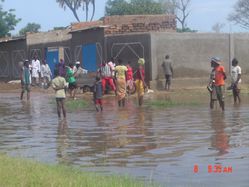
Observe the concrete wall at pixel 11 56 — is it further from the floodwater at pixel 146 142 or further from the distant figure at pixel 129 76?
the floodwater at pixel 146 142

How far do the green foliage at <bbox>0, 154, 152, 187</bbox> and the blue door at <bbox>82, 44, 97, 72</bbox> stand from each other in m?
20.8

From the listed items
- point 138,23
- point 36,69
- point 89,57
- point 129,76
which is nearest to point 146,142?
point 129,76

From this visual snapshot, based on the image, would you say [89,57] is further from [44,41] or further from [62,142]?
[62,142]

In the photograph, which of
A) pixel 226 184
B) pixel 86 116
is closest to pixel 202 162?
pixel 226 184

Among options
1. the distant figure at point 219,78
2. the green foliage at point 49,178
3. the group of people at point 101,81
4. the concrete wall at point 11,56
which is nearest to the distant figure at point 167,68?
the group of people at point 101,81

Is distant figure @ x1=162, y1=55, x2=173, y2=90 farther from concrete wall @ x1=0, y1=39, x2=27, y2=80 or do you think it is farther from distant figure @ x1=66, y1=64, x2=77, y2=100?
concrete wall @ x1=0, y1=39, x2=27, y2=80

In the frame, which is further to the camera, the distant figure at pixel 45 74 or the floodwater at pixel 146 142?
the distant figure at pixel 45 74

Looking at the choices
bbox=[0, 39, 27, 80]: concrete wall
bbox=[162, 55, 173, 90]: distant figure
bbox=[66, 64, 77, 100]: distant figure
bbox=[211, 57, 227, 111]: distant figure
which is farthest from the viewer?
bbox=[0, 39, 27, 80]: concrete wall

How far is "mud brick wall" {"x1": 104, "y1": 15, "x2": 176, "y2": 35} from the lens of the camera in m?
28.2

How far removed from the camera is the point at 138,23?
29438 mm

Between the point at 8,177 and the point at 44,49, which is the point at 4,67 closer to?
the point at 44,49

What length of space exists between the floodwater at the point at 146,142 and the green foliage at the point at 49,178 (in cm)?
67

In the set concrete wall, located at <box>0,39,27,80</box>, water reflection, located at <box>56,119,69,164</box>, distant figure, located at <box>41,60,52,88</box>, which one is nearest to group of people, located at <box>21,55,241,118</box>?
water reflection, located at <box>56,119,69,164</box>

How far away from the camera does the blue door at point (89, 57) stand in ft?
93.8
